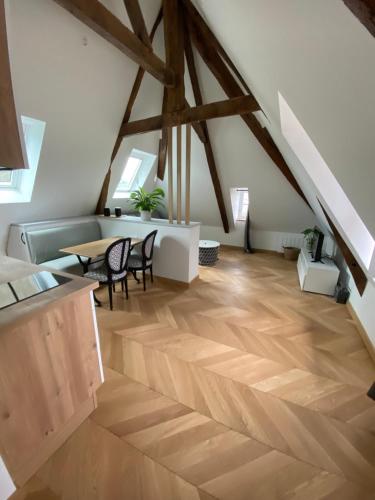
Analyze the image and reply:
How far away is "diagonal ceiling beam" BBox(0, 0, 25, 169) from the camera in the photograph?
101cm

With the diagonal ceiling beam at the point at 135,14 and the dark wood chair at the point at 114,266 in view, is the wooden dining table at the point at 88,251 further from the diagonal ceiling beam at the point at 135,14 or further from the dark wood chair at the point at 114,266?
the diagonal ceiling beam at the point at 135,14

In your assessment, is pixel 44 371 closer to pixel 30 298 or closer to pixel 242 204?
pixel 30 298

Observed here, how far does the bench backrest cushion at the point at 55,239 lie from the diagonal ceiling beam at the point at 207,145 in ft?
8.56

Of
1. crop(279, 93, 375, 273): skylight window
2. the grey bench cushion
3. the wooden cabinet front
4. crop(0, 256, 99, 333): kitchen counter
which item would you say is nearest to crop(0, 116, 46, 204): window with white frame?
the grey bench cushion

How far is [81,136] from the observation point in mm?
3168

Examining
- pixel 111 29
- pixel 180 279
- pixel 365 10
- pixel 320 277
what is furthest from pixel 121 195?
pixel 365 10

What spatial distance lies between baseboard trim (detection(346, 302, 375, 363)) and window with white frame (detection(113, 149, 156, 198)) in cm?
454

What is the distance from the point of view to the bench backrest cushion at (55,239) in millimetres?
3164

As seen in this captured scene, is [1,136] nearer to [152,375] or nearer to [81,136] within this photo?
[152,375]

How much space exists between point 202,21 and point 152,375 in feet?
13.5

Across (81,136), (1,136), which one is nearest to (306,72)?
(1,136)

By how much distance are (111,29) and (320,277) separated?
Result: 3903mm

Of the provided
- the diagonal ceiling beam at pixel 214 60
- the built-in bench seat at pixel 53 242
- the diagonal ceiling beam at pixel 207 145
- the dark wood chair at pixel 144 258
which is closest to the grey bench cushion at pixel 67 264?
the built-in bench seat at pixel 53 242

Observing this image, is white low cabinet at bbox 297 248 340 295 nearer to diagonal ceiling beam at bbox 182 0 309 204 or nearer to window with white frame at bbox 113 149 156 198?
diagonal ceiling beam at bbox 182 0 309 204
